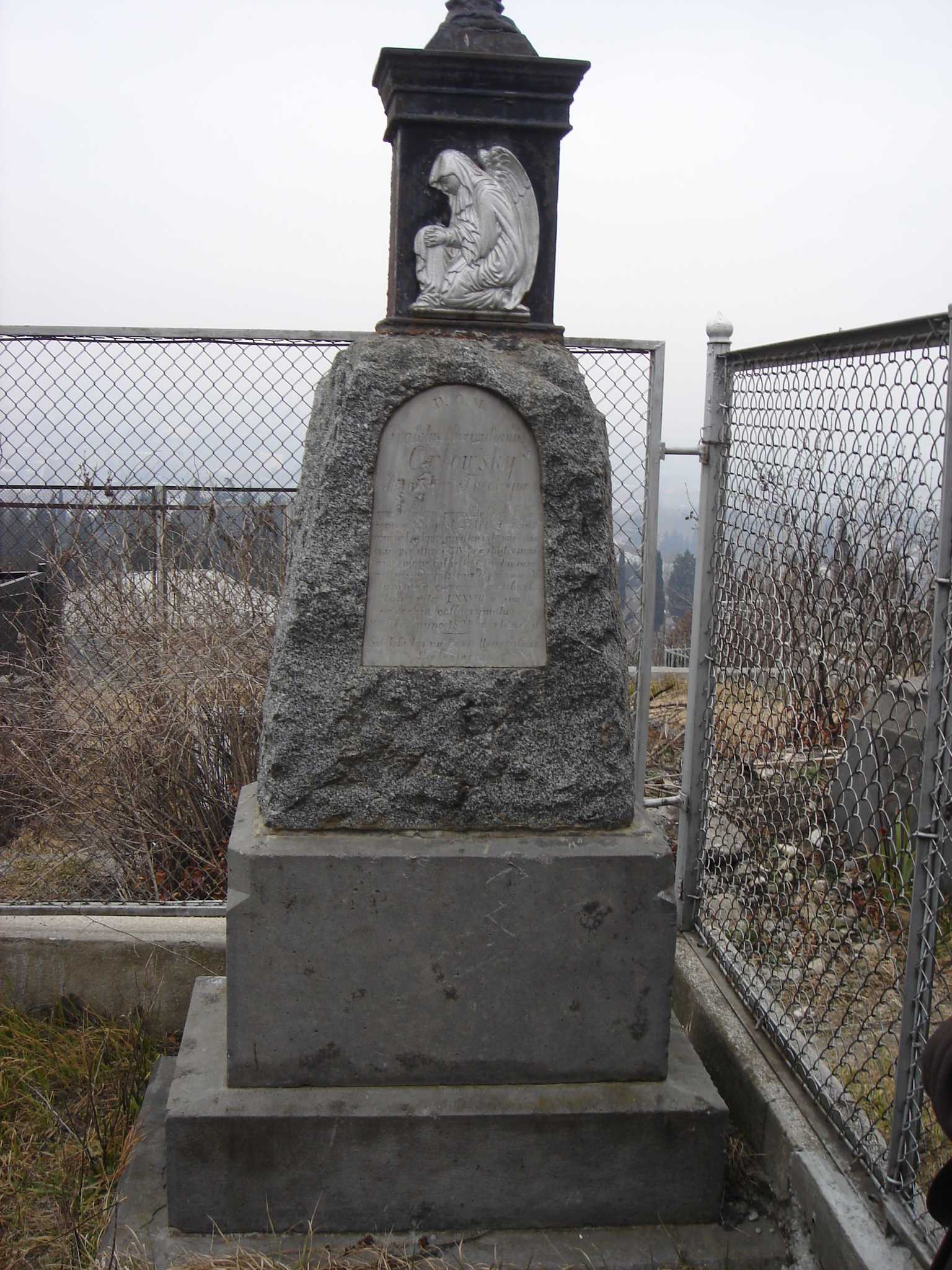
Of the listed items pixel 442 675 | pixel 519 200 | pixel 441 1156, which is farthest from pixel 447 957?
pixel 519 200

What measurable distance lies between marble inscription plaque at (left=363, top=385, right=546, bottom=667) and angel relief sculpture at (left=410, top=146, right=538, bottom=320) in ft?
0.87

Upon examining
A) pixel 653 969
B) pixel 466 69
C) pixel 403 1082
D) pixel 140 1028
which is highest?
pixel 466 69

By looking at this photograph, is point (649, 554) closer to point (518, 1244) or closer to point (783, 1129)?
point (783, 1129)

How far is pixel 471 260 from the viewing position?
249 cm

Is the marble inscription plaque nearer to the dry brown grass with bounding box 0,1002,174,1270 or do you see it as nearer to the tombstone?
the tombstone

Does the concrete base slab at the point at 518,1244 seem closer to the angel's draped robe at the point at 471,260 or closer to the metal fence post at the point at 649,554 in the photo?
the metal fence post at the point at 649,554

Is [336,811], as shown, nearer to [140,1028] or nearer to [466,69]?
[140,1028]

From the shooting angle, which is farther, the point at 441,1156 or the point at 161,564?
the point at 161,564

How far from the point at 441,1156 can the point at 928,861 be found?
1301 millimetres

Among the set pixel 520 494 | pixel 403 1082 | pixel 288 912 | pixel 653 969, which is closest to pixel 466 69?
pixel 520 494

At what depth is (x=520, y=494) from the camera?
2.45 metres

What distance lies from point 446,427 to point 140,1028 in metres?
2.14

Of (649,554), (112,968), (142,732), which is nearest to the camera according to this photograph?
(112,968)

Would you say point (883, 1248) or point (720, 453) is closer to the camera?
point (883, 1248)
